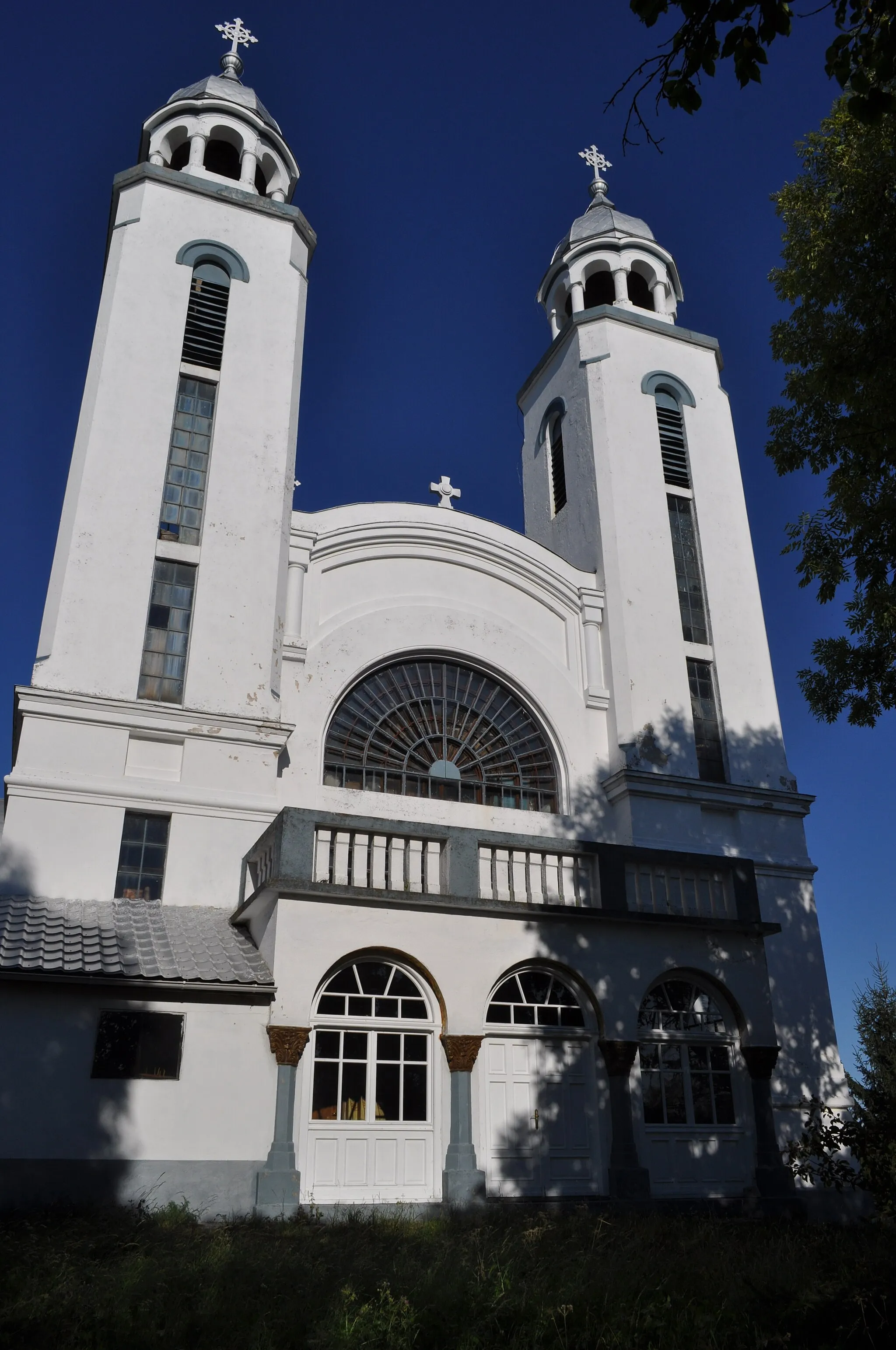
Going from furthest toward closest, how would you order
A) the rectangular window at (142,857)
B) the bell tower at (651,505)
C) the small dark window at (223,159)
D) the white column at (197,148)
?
the small dark window at (223,159), the white column at (197,148), the bell tower at (651,505), the rectangular window at (142,857)

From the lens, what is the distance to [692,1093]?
14547 millimetres

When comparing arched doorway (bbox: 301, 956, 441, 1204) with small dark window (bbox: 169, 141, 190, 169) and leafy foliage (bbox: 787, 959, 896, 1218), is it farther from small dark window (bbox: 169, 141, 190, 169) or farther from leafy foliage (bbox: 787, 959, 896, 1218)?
small dark window (bbox: 169, 141, 190, 169)

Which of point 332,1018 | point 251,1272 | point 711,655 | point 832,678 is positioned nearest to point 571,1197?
point 332,1018

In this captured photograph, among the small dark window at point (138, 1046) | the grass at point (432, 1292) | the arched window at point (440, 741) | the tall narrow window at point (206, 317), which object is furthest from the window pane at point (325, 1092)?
the tall narrow window at point (206, 317)

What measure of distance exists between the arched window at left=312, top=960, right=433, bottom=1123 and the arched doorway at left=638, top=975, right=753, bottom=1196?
3.28m

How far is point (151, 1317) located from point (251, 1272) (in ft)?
4.25

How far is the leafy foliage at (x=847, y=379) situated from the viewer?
11.4 meters

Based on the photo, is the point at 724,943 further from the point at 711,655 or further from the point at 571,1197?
the point at 711,655

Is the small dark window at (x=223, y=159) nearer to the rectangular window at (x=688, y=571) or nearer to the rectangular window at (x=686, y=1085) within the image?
the rectangular window at (x=688, y=571)

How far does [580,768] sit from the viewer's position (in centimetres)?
1994

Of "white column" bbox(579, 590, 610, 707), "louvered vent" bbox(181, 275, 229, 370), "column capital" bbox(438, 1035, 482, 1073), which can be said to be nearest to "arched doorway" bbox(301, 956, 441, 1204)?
"column capital" bbox(438, 1035, 482, 1073)

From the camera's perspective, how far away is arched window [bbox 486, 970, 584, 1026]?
1398 cm

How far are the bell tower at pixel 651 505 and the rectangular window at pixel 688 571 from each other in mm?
34

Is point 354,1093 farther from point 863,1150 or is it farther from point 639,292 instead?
point 639,292
